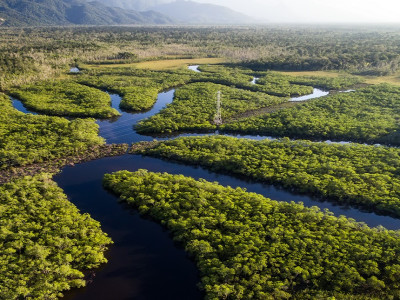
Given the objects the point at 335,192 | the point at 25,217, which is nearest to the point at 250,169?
the point at 335,192

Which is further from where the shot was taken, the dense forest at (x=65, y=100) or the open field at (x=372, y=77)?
the open field at (x=372, y=77)

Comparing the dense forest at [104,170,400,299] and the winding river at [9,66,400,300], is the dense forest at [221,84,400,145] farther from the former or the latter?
the dense forest at [104,170,400,299]

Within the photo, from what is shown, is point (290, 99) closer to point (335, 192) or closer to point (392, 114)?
point (392, 114)

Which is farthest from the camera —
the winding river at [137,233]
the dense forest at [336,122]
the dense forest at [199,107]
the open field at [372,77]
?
the open field at [372,77]

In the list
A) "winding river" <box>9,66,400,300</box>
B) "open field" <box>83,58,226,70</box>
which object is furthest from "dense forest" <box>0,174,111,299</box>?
"open field" <box>83,58,226,70</box>

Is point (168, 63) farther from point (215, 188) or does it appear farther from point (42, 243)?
point (42, 243)

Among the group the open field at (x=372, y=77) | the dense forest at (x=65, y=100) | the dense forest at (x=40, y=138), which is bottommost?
the dense forest at (x=40, y=138)

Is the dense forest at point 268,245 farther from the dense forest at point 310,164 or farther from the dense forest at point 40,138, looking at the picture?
the dense forest at point 40,138

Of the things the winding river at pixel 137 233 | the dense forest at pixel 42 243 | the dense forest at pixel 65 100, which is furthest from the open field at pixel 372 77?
the dense forest at pixel 42 243
